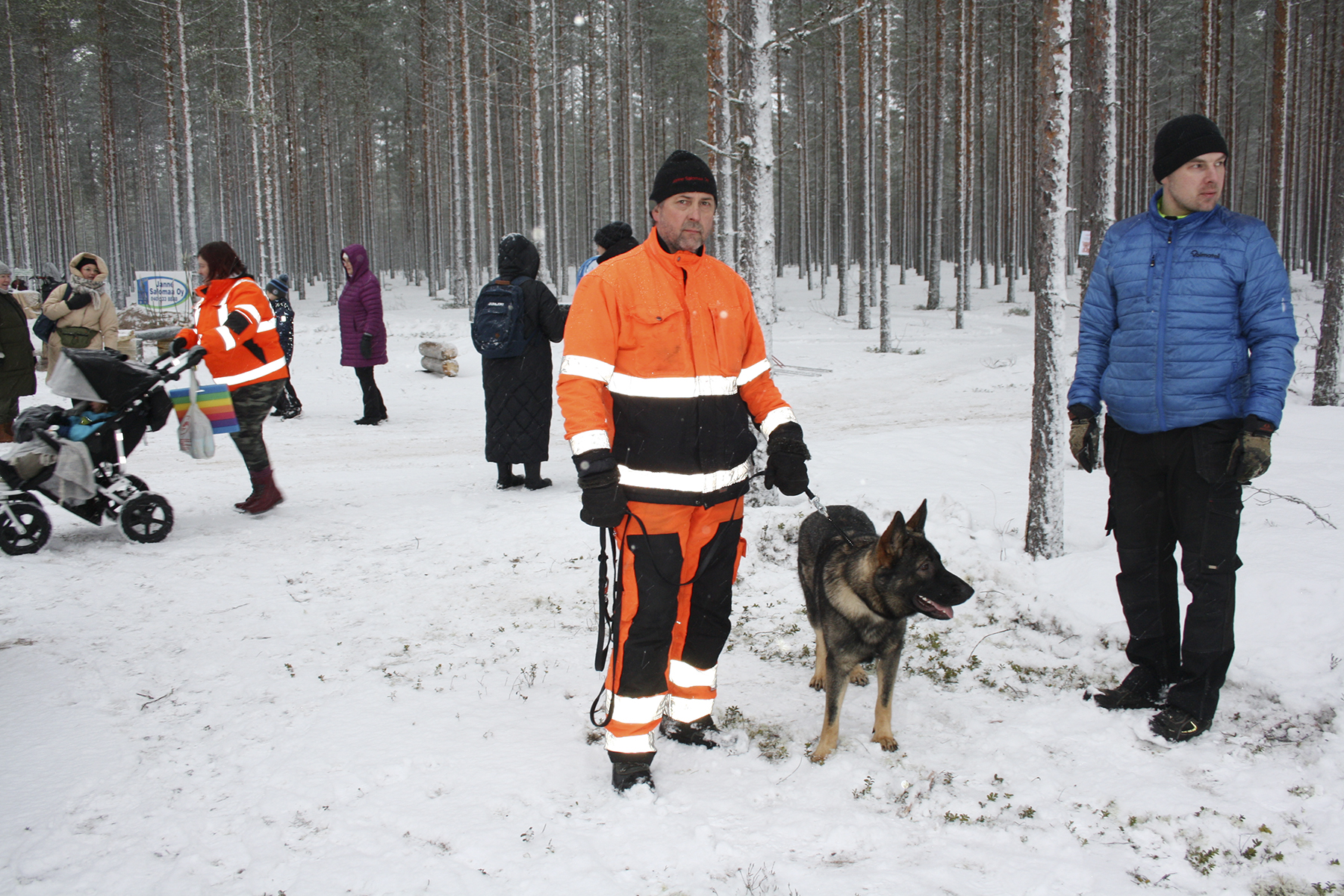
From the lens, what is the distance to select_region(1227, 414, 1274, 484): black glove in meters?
3.21

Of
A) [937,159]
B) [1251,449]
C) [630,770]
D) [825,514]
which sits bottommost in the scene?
[630,770]

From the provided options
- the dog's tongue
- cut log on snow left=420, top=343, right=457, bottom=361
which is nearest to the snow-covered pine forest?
the dog's tongue

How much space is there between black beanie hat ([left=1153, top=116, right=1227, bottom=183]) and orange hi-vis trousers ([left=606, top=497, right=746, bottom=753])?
7.94 ft

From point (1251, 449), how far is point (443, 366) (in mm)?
14142

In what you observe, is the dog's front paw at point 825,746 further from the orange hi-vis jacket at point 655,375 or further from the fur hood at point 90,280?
the fur hood at point 90,280

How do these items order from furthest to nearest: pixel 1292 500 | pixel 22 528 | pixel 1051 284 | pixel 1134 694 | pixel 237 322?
pixel 237 322
pixel 22 528
pixel 1292 500
pixel 1051 284
pixel 1134 694

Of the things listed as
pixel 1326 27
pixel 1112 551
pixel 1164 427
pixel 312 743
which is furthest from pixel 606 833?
pixel 1326 27

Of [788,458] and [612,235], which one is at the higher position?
[612,235]

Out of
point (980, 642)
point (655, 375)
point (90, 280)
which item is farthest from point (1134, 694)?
point (90, 280)

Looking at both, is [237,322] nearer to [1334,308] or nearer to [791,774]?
[791,774]

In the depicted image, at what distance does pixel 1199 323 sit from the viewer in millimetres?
3447

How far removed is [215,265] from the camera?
6793mm

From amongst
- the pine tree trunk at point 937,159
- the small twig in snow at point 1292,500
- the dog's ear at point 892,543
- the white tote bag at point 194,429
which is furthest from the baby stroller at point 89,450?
the pine tree trunk at point 937,159

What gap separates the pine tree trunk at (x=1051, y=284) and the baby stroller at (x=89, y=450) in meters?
6.57
